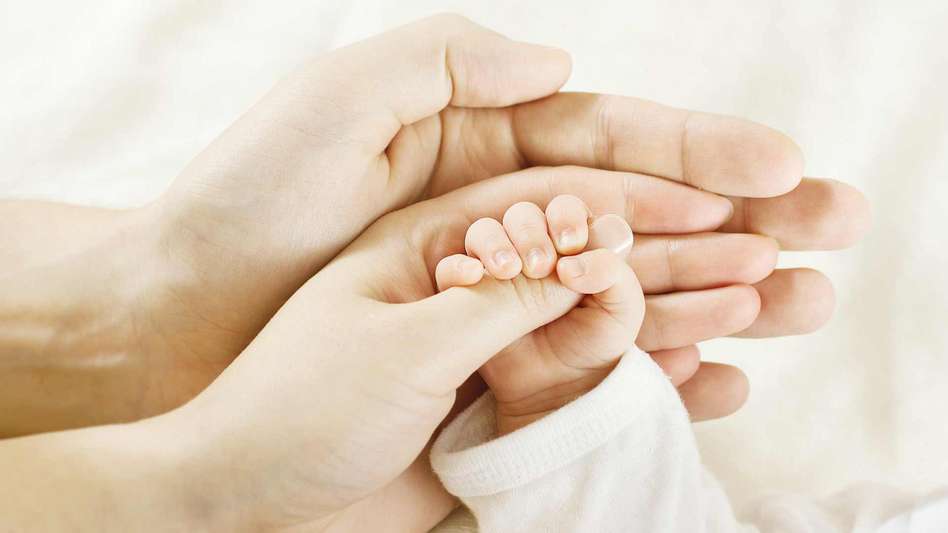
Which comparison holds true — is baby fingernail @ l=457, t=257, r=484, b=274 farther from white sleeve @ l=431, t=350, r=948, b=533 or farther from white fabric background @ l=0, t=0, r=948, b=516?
white fabric background @ l=0, t=0, r=948, b=516

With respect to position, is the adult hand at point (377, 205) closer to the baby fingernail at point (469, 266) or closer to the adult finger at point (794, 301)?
the adult finger at point (794, 301)

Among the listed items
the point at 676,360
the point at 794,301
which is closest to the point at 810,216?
the point at 794,301

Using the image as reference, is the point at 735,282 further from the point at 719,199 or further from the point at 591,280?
the point at 591,280

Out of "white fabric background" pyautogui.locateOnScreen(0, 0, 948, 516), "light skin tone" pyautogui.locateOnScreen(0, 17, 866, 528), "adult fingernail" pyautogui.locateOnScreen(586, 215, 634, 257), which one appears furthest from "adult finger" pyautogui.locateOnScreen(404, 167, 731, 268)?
"white fabric background" pyautogui.locateOnScreen(0, 0, 948, 516)

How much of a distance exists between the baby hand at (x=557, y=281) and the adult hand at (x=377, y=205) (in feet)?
0.41

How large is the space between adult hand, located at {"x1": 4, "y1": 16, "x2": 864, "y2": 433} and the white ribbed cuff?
123 mm

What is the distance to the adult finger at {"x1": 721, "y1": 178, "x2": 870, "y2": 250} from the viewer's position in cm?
104

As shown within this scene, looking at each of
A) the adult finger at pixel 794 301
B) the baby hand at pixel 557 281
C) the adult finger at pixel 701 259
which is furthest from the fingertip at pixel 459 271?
the adult finger at pixel 794 301

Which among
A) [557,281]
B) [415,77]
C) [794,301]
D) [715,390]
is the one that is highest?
[415,77]

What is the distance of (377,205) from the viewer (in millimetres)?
1089

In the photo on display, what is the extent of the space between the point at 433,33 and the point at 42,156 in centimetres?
65

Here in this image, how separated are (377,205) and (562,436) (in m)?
0.31

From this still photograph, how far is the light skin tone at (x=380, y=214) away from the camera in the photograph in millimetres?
1037

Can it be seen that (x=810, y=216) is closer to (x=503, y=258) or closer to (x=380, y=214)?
(x=503, y=258)
